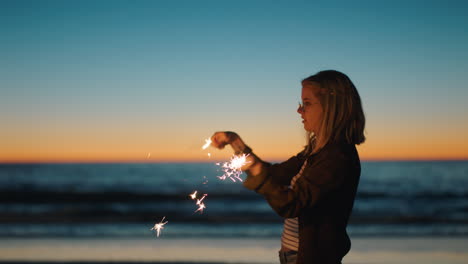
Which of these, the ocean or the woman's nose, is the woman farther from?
the ocean

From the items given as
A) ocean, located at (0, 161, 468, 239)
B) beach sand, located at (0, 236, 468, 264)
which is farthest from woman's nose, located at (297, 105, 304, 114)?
ocean, located at (0, 161, 468, 239)

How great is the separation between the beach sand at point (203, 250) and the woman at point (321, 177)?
4.94 m

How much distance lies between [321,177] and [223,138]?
403mm

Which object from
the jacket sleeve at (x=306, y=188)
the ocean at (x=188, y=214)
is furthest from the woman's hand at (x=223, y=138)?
the ocean at (x=188, y=214)

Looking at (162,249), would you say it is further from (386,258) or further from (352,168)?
(352,168)

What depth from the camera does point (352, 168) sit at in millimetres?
2152

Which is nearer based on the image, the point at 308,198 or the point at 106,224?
the point at 308,198

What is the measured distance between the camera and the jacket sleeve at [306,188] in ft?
6.40

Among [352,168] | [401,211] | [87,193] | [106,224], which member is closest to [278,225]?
[106,224]

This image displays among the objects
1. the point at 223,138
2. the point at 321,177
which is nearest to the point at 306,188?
the point at 321,177

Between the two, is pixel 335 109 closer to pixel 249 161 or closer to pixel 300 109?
pixel 300 109

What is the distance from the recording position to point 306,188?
6.59 ft

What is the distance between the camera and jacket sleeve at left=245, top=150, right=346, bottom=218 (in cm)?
195

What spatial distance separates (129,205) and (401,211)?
766 centimetres
